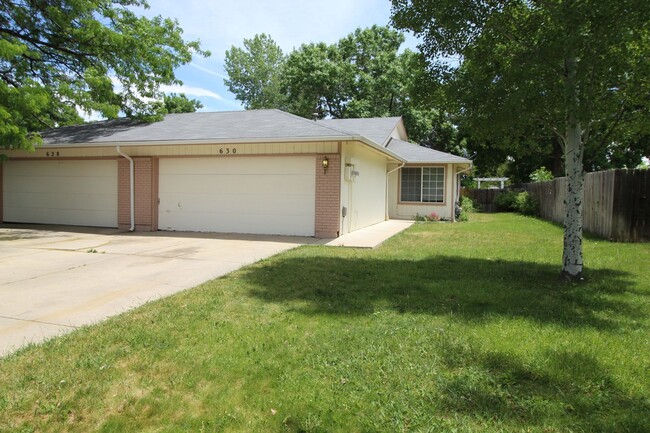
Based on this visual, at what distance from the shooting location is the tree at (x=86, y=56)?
46.3ft

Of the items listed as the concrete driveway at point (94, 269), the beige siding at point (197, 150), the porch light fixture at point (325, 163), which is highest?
the beige siding at point (197, 150)

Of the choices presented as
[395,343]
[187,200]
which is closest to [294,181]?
[187,200]

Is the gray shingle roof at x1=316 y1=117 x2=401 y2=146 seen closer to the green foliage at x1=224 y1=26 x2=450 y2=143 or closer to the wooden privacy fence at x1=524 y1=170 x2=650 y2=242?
the wooden privacy fence at x1=524 y1=170 x2=650 y2=242

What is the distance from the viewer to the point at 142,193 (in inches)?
512

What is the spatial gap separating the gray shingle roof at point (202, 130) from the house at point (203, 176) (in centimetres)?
4

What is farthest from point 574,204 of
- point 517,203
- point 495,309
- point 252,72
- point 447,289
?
point 252,72

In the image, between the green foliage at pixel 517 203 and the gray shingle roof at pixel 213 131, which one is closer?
the gray shingle roof at pixel 213 131

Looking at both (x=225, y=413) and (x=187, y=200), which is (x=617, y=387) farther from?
(x=187, y=200)

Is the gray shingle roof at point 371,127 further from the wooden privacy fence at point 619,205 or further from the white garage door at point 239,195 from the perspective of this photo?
the wooden privacy fence at point 619,205

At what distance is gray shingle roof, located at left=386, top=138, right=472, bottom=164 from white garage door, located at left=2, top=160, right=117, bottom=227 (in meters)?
11.1

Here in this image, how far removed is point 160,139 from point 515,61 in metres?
9.74

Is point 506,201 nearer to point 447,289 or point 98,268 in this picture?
point 447,289

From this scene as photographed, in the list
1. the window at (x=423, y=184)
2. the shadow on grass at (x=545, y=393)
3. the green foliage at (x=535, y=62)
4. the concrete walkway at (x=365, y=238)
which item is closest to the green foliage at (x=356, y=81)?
the window at (x=423, y=184)

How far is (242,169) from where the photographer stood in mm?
12109
